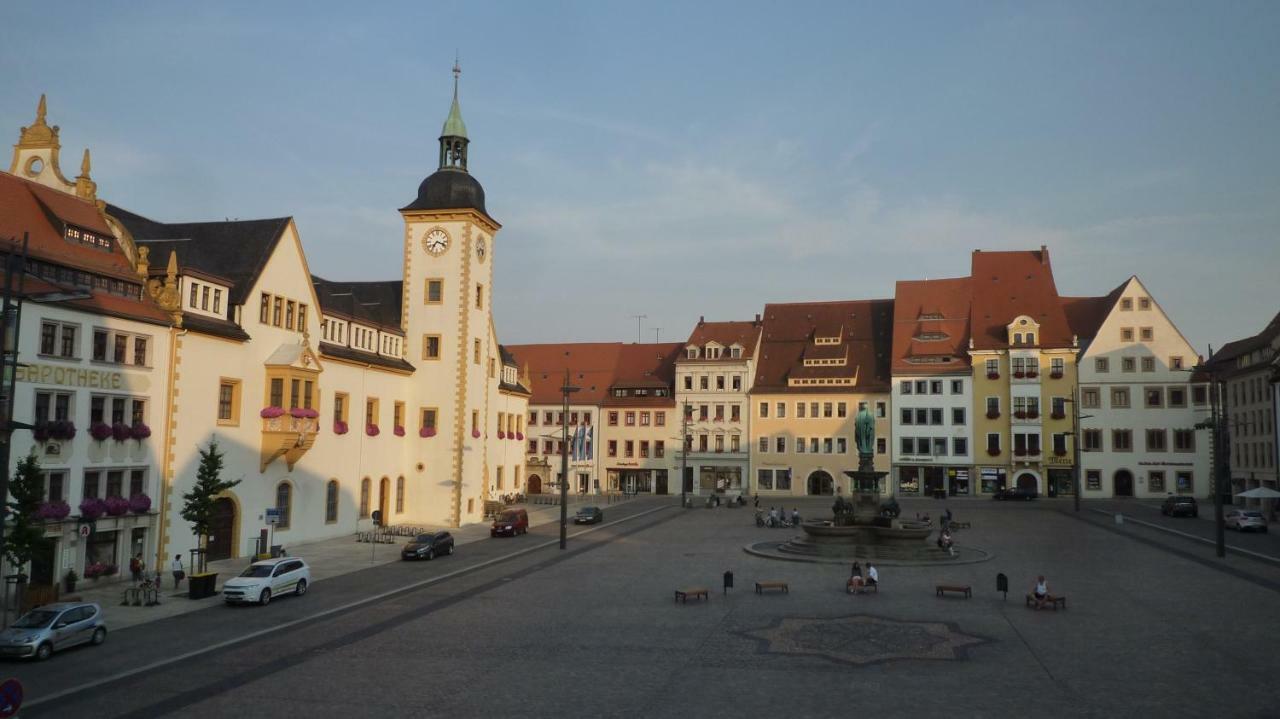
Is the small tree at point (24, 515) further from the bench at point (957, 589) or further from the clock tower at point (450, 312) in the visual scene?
the clock tower at point (450, 312)

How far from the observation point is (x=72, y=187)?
131ft

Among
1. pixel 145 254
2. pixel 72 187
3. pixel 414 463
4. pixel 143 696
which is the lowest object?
pixel 143 696

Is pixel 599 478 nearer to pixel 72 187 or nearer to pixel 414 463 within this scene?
pixel 414 463

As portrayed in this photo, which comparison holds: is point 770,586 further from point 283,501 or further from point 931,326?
point 931,326

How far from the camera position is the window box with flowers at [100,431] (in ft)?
113

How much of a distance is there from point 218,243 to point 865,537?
112 feet

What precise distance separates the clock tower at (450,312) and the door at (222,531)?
17.3 metres

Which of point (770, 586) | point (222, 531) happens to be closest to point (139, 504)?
point (222, 531)

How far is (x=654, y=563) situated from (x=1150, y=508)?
166 feet

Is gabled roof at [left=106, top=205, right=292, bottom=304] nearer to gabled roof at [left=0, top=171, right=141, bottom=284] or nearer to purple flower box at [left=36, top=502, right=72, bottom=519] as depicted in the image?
gabled roof at [left=0, top=171, right=141, bottom=284]

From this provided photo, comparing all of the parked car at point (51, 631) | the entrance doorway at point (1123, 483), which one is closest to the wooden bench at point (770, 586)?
the parked car at point (51, 631)

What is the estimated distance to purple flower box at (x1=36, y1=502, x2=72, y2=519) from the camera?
3191 centimetres

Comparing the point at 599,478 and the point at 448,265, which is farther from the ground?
the point at 448,265

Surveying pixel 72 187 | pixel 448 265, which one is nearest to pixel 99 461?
pixel 72 187
